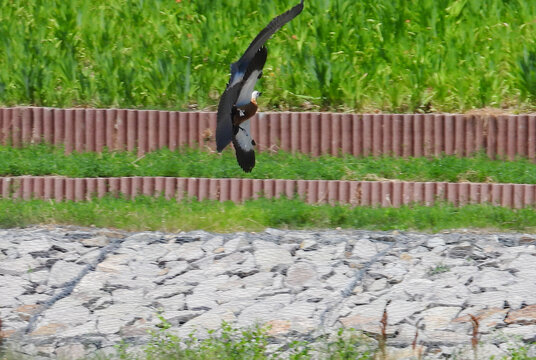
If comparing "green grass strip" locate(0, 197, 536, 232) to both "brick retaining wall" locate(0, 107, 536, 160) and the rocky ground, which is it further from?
"brick retaining wall" locate(0, 107, 536, 160)

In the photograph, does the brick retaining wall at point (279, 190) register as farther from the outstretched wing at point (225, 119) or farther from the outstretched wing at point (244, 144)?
the outstretched wing at point (225, 119)

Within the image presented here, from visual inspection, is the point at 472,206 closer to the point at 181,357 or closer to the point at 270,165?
the point at 270,165

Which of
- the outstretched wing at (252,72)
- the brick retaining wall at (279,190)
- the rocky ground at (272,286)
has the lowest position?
the rocky ground at (272,286)

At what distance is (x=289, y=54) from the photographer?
10.0 metres

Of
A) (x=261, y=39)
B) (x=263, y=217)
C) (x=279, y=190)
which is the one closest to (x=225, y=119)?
(x=261, y=39)

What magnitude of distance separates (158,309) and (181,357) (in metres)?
1.01

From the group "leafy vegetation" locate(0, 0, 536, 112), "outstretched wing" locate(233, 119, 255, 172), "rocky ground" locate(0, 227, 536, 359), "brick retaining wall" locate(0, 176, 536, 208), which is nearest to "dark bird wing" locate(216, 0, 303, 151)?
"outstretched wing" locate(233, 119, 255, 172)

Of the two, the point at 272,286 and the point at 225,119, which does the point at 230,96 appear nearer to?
the point at 225,119

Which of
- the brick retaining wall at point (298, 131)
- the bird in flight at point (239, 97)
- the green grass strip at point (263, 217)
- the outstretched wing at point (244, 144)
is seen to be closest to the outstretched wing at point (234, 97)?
the bird in flight at point (239, 97)

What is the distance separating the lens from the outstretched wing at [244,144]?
543 centimetres

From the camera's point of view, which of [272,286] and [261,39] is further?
[272,286]

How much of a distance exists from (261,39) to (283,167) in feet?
13.1

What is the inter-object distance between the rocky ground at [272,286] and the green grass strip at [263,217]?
19 centimetres

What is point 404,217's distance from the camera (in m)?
7.53
